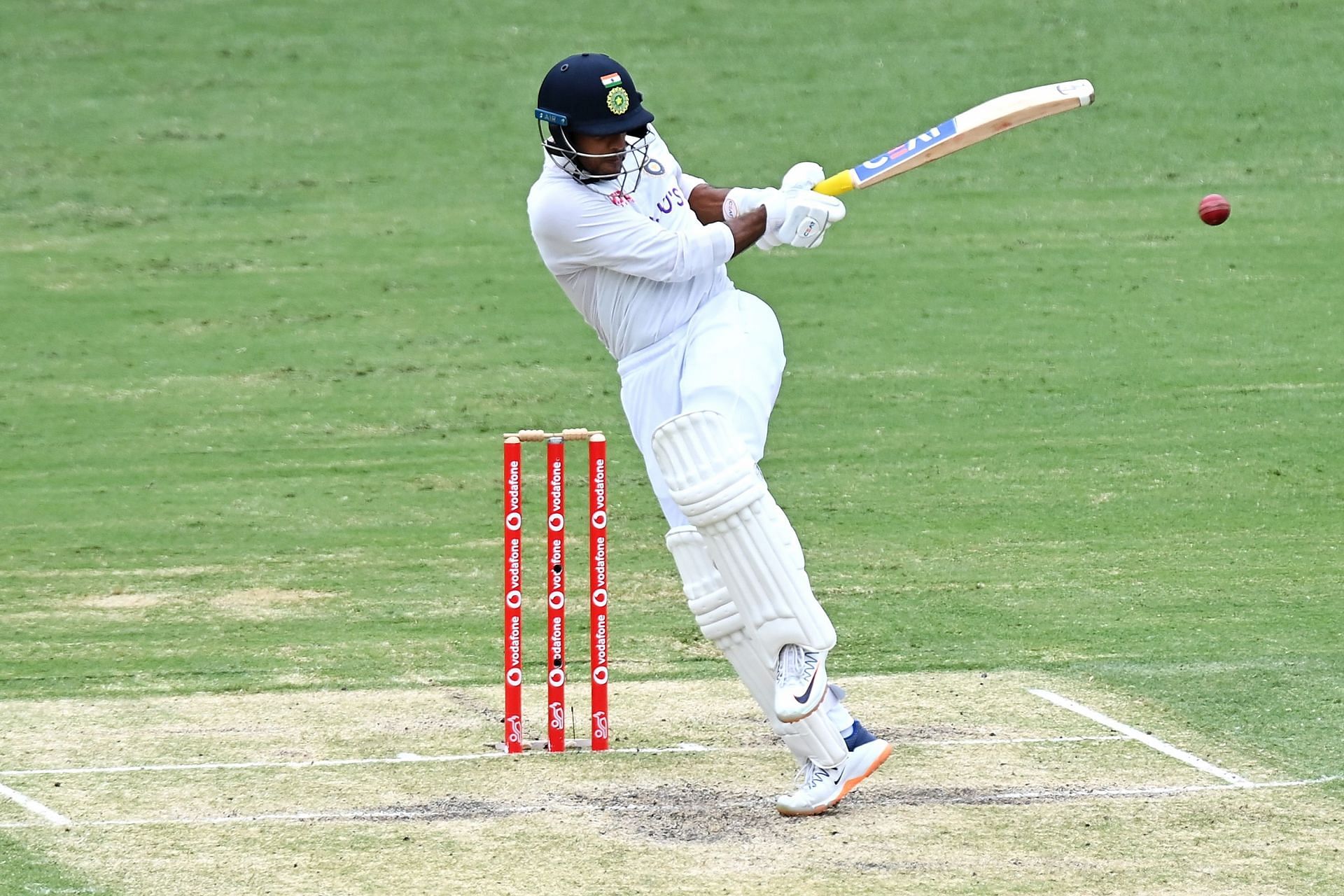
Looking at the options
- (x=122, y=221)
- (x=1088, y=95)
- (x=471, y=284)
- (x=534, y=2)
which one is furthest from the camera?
(x=534, y=2)

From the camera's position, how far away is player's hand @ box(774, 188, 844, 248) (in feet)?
16.3

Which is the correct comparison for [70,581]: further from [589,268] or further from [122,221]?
[122,221]

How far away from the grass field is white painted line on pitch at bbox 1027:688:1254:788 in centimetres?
5

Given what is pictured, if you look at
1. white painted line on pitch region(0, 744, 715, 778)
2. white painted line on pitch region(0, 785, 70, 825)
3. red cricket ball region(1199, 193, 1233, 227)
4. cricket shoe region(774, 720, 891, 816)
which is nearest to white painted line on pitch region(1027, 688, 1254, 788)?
cricket shoe region(774, 720, 891, 816)

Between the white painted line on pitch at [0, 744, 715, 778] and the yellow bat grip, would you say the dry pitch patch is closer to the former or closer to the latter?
the white painted line on pitch at [0, 744, 715, 778]

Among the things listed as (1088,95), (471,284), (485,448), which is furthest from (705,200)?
(471,284)

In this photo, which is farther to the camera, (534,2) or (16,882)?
(534,2)

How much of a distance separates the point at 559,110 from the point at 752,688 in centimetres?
161

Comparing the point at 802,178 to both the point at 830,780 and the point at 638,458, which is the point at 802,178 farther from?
the point at 638,458

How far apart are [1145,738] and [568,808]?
175cm

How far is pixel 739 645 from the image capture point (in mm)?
4836

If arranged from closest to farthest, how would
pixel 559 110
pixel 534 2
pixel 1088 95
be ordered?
1. pixel 559 110
2. pixel 1088 95
3. pixel 534 2

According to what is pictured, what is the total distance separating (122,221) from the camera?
14.5 metres

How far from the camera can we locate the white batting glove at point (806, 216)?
4953 millimetres
